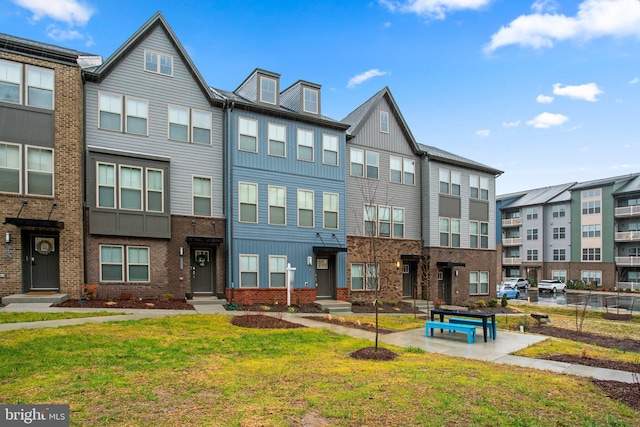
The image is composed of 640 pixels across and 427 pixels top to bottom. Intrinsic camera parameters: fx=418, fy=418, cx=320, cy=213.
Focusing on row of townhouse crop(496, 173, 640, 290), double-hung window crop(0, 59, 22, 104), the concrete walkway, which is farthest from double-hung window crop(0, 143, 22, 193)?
row of townhouse crop(496, 173, 640, 290)

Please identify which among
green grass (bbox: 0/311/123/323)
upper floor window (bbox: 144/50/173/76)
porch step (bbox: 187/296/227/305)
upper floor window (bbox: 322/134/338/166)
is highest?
upper floor window (bbox: 144/50/173/76)

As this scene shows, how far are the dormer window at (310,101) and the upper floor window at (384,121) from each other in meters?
4.55

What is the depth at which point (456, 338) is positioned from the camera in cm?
1297

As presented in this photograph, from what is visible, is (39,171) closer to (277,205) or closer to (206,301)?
(206,301)

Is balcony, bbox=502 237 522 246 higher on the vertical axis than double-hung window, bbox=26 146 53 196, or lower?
lower

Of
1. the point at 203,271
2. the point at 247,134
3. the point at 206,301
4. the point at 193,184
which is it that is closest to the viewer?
the point at 206,301

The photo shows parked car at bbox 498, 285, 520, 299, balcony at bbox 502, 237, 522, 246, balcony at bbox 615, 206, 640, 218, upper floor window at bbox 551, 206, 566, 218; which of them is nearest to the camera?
parked car at bbox 498, 285, 520, 299

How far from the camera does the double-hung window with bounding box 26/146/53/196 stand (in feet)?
50.6

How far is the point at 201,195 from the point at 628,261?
169 feet

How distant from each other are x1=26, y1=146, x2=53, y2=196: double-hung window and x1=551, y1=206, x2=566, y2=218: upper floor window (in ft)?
192

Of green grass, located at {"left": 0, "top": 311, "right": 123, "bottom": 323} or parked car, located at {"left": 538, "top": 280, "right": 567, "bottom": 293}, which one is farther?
parked car, located at {"left": 538, "top": 280, "right": 567, "bottom": 293}

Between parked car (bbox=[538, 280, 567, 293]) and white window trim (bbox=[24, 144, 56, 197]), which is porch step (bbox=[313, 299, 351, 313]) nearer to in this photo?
white window trim (bbox=[24, 144, 56, 197])

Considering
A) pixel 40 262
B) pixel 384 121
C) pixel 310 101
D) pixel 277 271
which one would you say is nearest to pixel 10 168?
pixel 40 262

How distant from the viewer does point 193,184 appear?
62.2 feet
